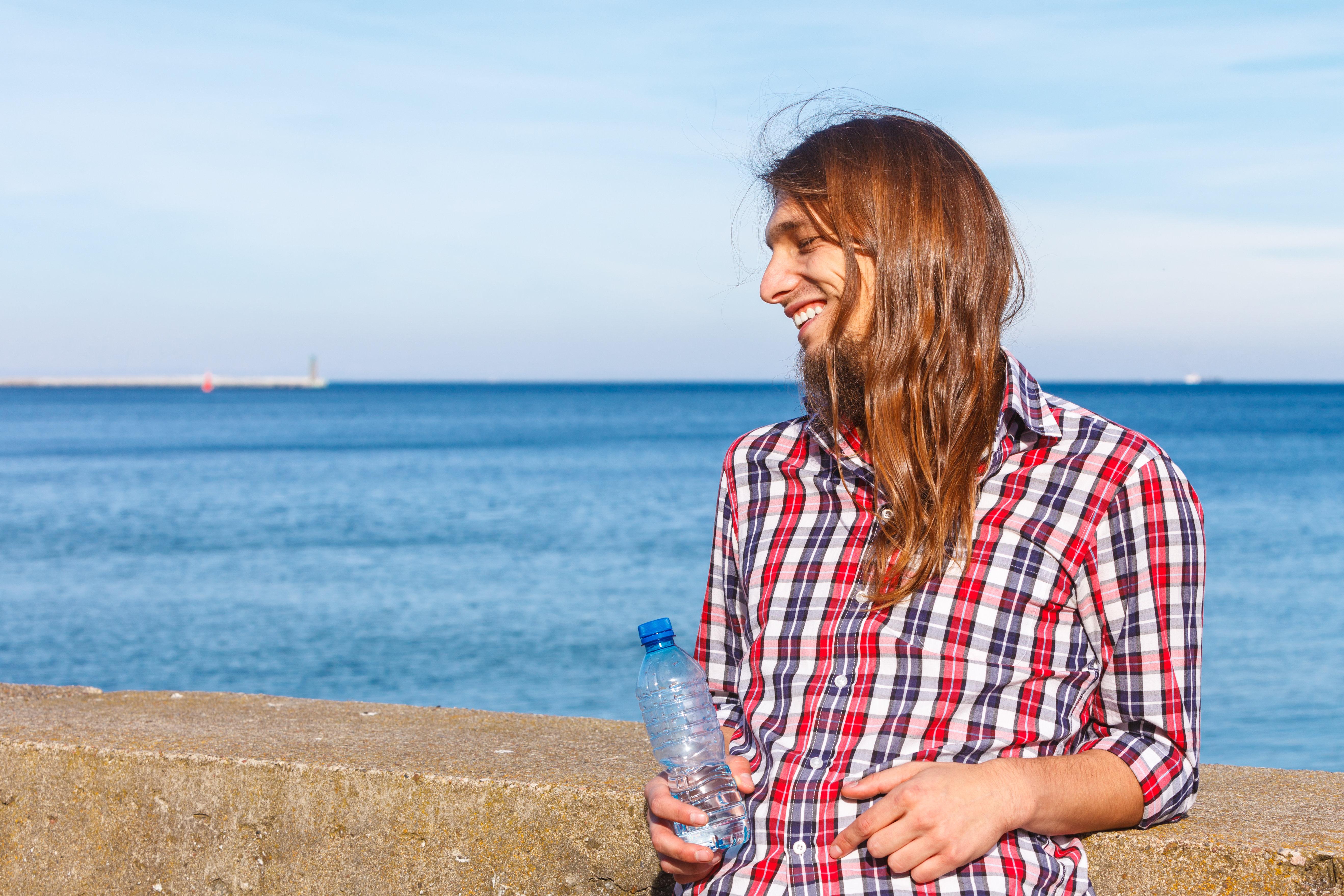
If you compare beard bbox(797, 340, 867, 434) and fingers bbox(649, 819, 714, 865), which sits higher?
beard bbox(797, 340, 867, 434)

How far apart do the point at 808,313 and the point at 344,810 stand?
156 cm

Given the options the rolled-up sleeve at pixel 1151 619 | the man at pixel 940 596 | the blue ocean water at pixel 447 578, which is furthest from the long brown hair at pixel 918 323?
the blue ocean water at pixel 447 578

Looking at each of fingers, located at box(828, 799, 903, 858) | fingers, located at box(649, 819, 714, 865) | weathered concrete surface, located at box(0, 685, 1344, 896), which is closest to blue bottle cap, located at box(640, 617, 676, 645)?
fingers, located at box(649, 819, 714, 865)

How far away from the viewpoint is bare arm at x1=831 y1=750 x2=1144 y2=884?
1.68m

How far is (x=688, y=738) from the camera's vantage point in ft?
6.66

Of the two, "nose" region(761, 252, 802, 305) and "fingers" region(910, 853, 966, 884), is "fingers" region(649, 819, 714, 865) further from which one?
"nose" region(761, 252, 802, 305)

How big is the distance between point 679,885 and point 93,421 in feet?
354

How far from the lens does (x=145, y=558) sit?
2397 centimetres

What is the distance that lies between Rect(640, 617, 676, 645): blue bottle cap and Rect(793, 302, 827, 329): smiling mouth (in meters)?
0.63

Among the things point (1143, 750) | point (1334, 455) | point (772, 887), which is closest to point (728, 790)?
point (772, 887)

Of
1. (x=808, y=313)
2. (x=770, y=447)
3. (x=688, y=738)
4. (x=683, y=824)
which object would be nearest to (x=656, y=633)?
(x=688, y=738)

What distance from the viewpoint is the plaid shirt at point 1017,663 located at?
1.74m

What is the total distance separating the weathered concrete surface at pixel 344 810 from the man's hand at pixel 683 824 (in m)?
0.43

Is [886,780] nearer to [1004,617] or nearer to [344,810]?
[1004,617]
